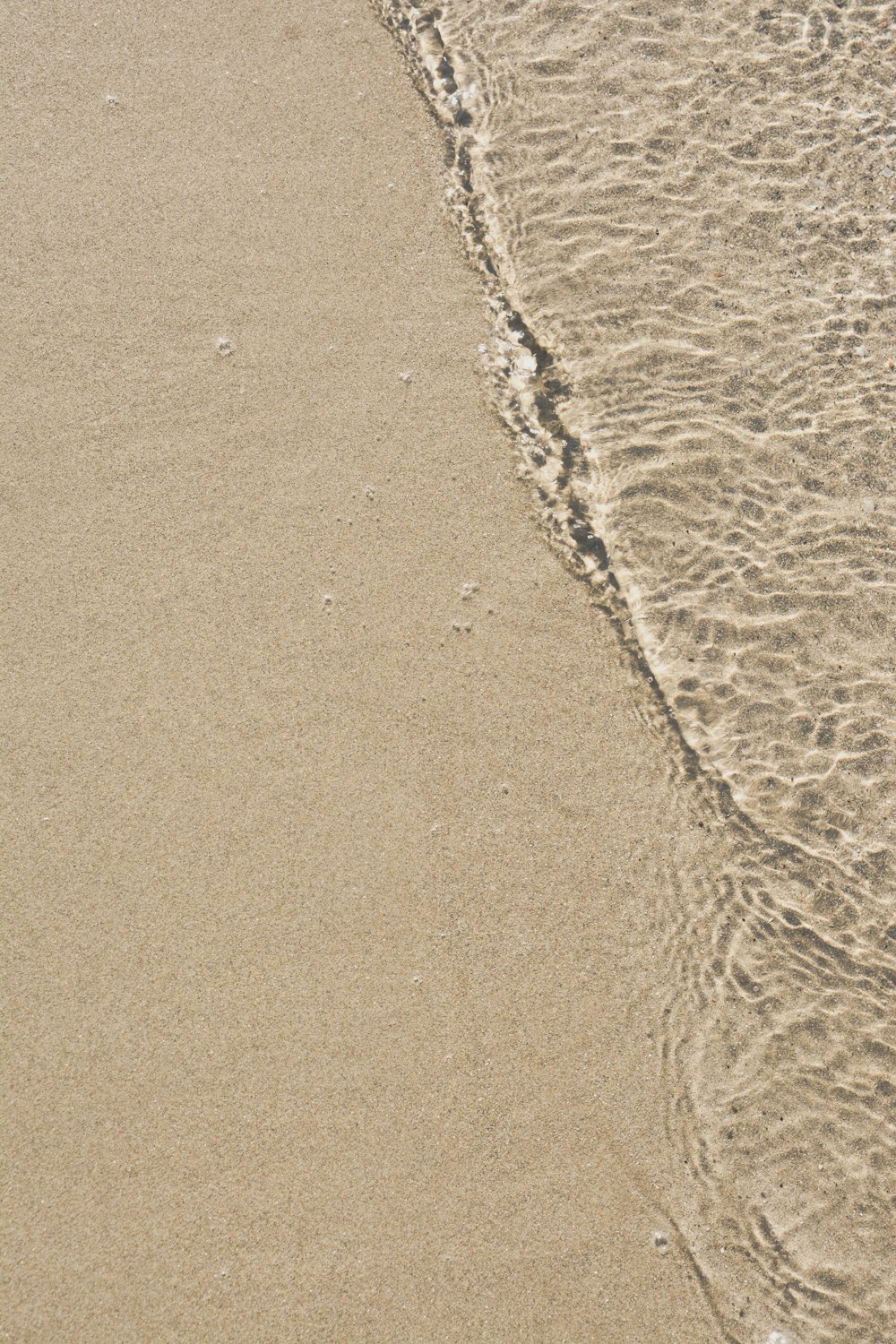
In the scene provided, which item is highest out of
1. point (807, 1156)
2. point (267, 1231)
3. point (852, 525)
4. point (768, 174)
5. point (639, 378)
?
point (768, 174)

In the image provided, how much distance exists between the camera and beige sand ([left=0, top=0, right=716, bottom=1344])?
126 inches

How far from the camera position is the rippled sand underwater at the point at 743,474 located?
132 inches

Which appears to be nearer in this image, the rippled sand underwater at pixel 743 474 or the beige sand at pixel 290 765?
the beige sand at pixel 290 765

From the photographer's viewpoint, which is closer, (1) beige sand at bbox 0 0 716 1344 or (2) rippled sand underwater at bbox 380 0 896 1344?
(1) beige sand at bbox 0 0 716 1344

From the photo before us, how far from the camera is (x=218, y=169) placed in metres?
3.89

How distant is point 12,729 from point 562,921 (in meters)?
2.12

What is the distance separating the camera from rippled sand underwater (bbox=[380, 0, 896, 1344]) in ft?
11.0

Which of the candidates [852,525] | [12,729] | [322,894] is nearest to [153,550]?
[12,729]

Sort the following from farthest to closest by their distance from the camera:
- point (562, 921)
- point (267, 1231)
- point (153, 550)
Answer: point (153, 550) → point (562, 921) → point (267, 1231)

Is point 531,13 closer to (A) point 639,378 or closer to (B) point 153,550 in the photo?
(A) point 639,378

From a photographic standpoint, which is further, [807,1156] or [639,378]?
[639,378]

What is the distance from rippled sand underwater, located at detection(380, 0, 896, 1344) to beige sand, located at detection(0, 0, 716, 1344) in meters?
0.20

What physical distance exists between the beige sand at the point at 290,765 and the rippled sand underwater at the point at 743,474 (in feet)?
0.66

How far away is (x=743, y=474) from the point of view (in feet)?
12.4
